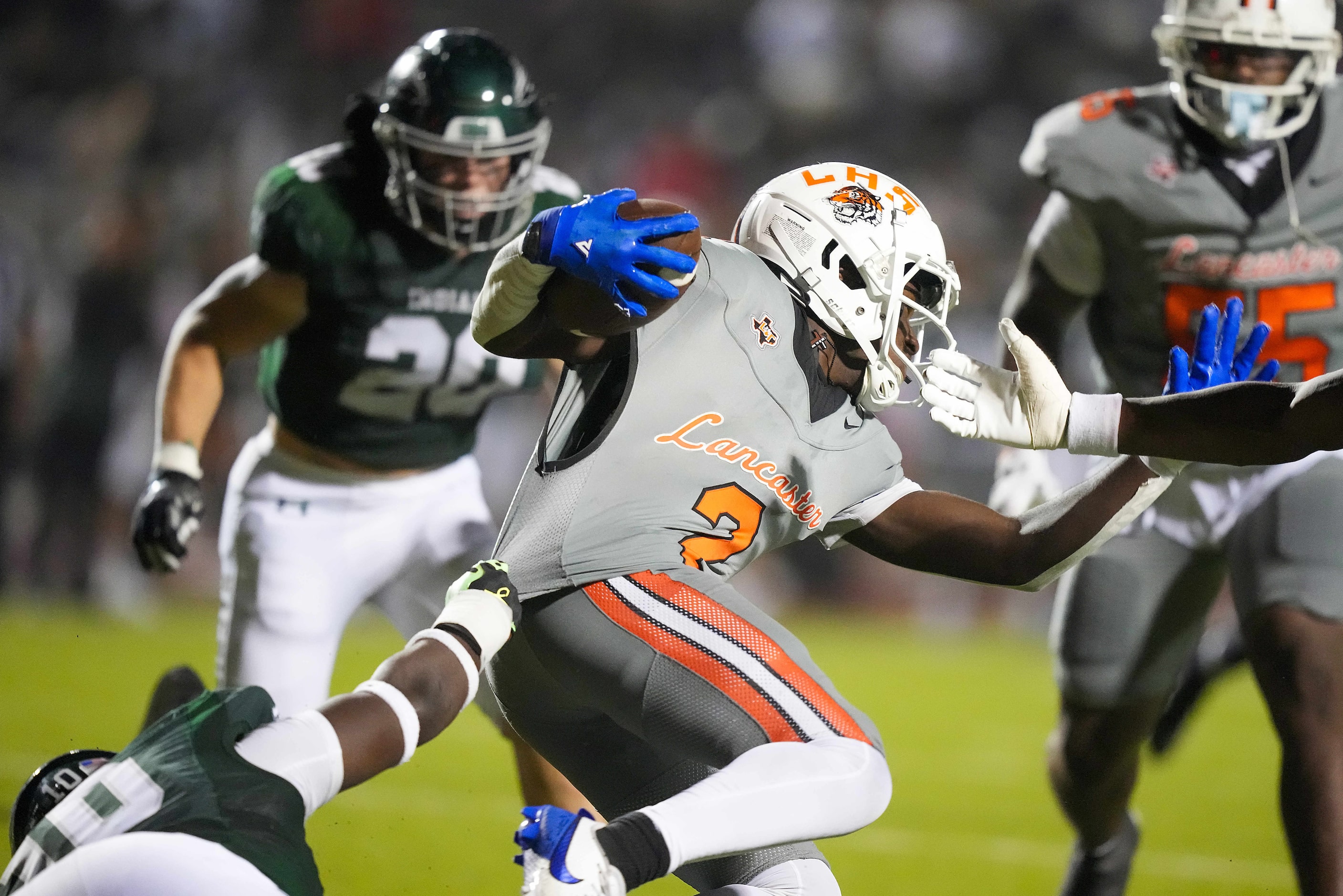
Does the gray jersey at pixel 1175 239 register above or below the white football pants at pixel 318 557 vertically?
above

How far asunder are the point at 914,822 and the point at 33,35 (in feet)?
26.4

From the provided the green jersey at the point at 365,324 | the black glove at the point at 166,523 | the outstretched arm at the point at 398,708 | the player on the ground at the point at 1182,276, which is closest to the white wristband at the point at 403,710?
the outstretched arm at the point at 398,708

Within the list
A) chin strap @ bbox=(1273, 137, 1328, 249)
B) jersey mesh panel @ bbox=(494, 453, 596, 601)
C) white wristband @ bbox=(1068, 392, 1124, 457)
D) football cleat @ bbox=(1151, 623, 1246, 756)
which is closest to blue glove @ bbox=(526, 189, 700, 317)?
jersey mesh panel @ bbox=(494, 453, 596, 601)

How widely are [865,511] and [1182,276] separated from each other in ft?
3.62

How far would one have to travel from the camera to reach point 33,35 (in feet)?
31.4

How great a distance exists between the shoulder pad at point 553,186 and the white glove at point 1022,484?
1129 millimetres

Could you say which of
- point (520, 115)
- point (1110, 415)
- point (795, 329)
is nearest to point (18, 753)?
point (520, 115)

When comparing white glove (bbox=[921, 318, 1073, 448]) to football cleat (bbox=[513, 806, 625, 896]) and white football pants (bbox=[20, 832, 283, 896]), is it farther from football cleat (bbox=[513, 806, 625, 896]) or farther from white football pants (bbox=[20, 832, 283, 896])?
white football pants (bbox=[20, 832, 283, 896])

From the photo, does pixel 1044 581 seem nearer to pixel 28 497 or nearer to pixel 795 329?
pixel 795 329

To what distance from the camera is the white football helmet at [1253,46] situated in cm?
296

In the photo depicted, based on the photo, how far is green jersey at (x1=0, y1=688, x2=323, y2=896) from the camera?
1.91m

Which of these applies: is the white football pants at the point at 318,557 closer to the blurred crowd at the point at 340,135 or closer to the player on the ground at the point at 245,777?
the player on the ground at the point at 245,777

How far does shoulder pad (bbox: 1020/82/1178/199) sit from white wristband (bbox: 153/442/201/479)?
1894mm

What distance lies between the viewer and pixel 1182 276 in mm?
3088
